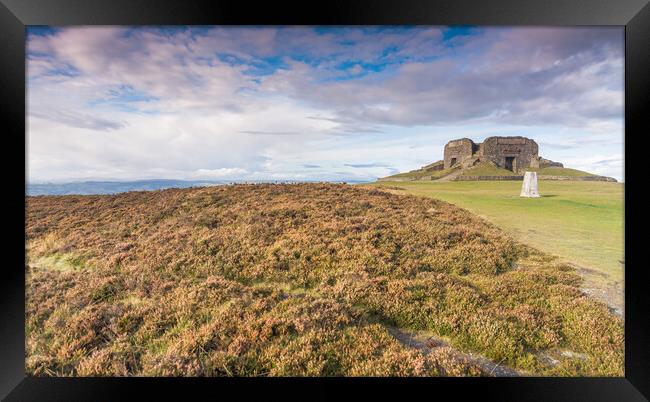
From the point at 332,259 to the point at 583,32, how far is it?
1176 centimetres

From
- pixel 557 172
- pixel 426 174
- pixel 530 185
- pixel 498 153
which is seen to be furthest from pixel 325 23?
pixel 498 153

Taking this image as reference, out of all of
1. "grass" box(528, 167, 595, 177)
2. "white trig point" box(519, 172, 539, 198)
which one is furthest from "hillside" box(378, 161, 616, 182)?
"white trig point" box(519, 172, 539, 198)

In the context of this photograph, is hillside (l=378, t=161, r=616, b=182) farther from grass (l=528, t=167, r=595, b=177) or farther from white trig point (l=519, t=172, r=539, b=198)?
white trig point (l=519, t=172, r=539, b=198)

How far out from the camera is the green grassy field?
7805 millimetres

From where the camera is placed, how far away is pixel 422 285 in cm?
671

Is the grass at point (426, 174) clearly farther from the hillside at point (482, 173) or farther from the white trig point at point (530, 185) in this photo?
the white trig point at point (530, 185)

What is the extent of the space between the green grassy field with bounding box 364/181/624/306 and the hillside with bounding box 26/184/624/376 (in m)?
0.80

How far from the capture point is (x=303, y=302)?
618 cm

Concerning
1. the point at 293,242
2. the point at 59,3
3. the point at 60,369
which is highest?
the point at 59,3

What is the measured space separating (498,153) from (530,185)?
381 cm

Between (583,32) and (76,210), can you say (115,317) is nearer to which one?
(76,210)

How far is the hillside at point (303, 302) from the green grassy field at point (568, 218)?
31.6 inches

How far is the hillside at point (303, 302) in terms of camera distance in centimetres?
506

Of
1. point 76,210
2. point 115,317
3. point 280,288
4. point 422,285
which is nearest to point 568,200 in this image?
point 422,285
